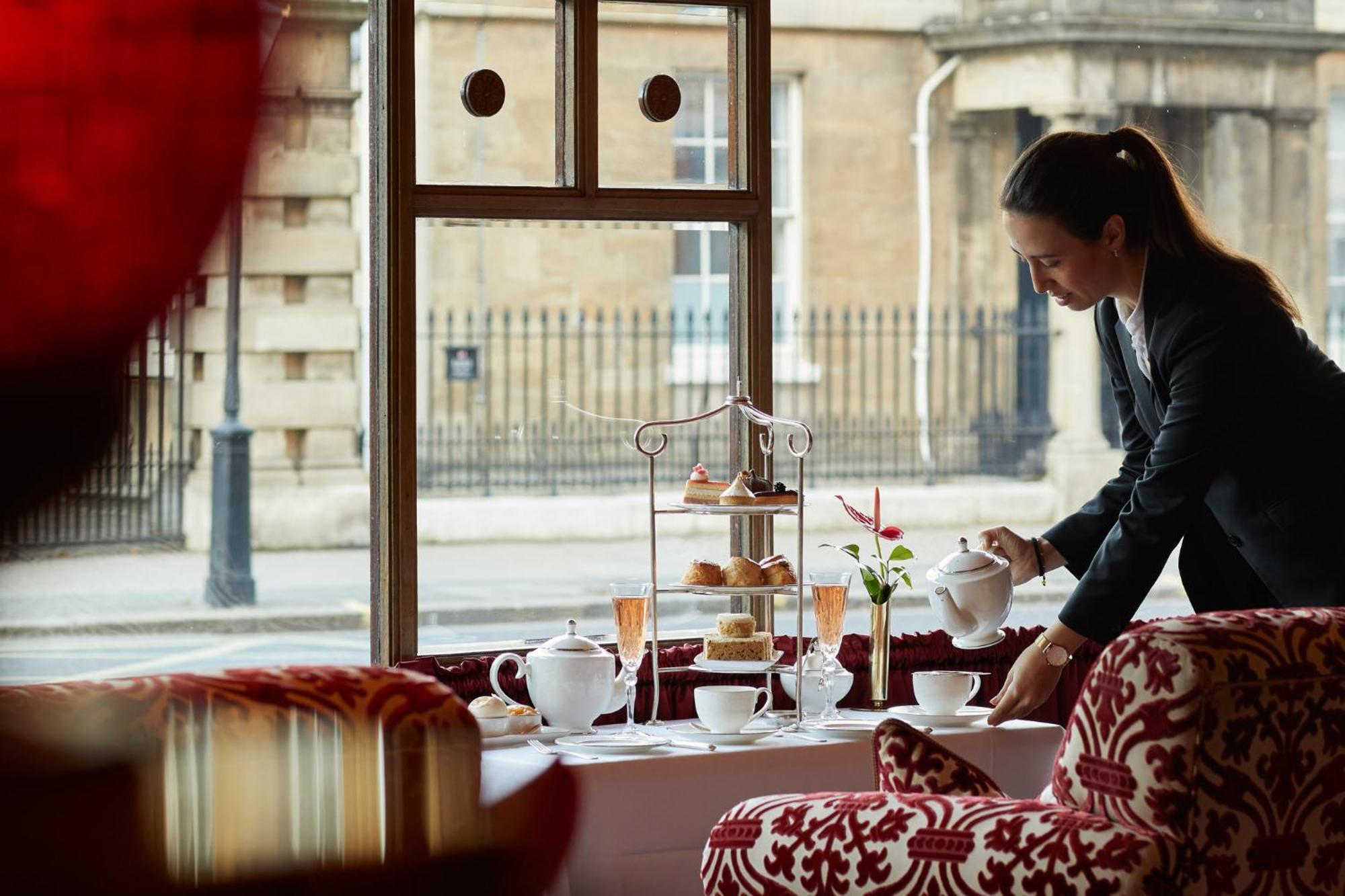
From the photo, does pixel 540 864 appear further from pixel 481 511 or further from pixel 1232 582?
pixel 481 511

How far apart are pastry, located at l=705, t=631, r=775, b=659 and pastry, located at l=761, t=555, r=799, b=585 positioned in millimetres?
96

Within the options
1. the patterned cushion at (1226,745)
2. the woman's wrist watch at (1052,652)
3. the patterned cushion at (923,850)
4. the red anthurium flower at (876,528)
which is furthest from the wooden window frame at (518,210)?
the patterned cushion at (1226,745)

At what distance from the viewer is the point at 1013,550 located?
251 centimetres

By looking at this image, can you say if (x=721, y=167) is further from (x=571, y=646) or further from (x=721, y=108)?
(x=571, y=646)

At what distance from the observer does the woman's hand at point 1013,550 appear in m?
2.50

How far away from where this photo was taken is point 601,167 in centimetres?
282

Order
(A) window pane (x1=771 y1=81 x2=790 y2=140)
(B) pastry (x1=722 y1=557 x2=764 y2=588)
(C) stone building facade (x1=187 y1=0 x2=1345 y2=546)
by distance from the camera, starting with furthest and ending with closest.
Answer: (C) stone building facade (x1=187 y1=0 x2=1345 y2=546)
(A) window pane (x1=771 y1=81 x2=790 y2=140)
(B) pastry (x1=722 y1=557 x2=764 y2=588)

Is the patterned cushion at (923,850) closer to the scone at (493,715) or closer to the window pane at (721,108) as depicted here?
the scone at (493,715)

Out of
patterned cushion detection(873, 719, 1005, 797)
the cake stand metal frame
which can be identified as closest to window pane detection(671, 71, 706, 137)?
the cake stand metal frame

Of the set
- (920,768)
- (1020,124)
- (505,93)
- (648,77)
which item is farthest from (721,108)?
(1020,124)

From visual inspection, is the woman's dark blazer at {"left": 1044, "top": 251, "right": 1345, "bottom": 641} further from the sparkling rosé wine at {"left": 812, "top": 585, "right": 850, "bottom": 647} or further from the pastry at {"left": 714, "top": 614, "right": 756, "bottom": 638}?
the pastry at {"left": 714, "top": 614, "right": 756, "bottom": 638}

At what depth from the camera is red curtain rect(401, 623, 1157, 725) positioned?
2602 mm

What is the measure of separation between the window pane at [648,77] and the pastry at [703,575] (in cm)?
75

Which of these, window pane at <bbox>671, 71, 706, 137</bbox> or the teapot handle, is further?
window pane at <bbox>671, 71, 706, 137</bbox>
